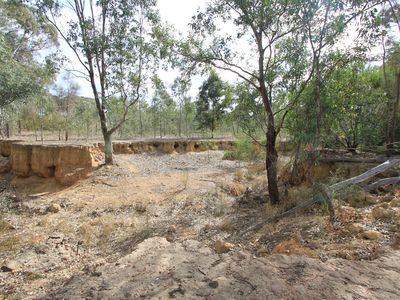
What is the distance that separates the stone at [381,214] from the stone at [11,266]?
6163 mm

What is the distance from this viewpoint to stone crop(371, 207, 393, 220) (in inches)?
182

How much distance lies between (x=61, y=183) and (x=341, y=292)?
10878mm

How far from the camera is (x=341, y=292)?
267 cm

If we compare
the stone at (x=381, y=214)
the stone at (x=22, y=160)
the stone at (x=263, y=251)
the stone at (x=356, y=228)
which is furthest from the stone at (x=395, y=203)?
the stone at (x=22, y=160)

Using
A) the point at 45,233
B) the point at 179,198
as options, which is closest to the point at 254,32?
the point at 179,198

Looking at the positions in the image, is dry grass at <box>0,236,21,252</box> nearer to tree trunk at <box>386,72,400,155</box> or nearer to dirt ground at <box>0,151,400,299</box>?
dirt ground at <box>0,151,400,299</box>

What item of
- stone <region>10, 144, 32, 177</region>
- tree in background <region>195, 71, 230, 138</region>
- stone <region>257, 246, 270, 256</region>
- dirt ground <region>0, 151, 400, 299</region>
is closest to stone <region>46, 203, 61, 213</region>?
dirt ground <region>0, 151, 400, 299</region>

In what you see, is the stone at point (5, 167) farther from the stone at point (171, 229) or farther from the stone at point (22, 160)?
the stone at point (171, 229)

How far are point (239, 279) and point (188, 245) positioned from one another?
1679 millimetres

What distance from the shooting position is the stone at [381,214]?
4613 millimetres

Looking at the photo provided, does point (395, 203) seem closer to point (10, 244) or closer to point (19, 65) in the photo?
point (10, 244)

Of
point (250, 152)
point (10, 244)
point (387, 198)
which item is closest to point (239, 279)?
point (387, 198)

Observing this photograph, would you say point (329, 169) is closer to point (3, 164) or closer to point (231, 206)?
point (231, 206)

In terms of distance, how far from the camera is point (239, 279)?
3.06 m
